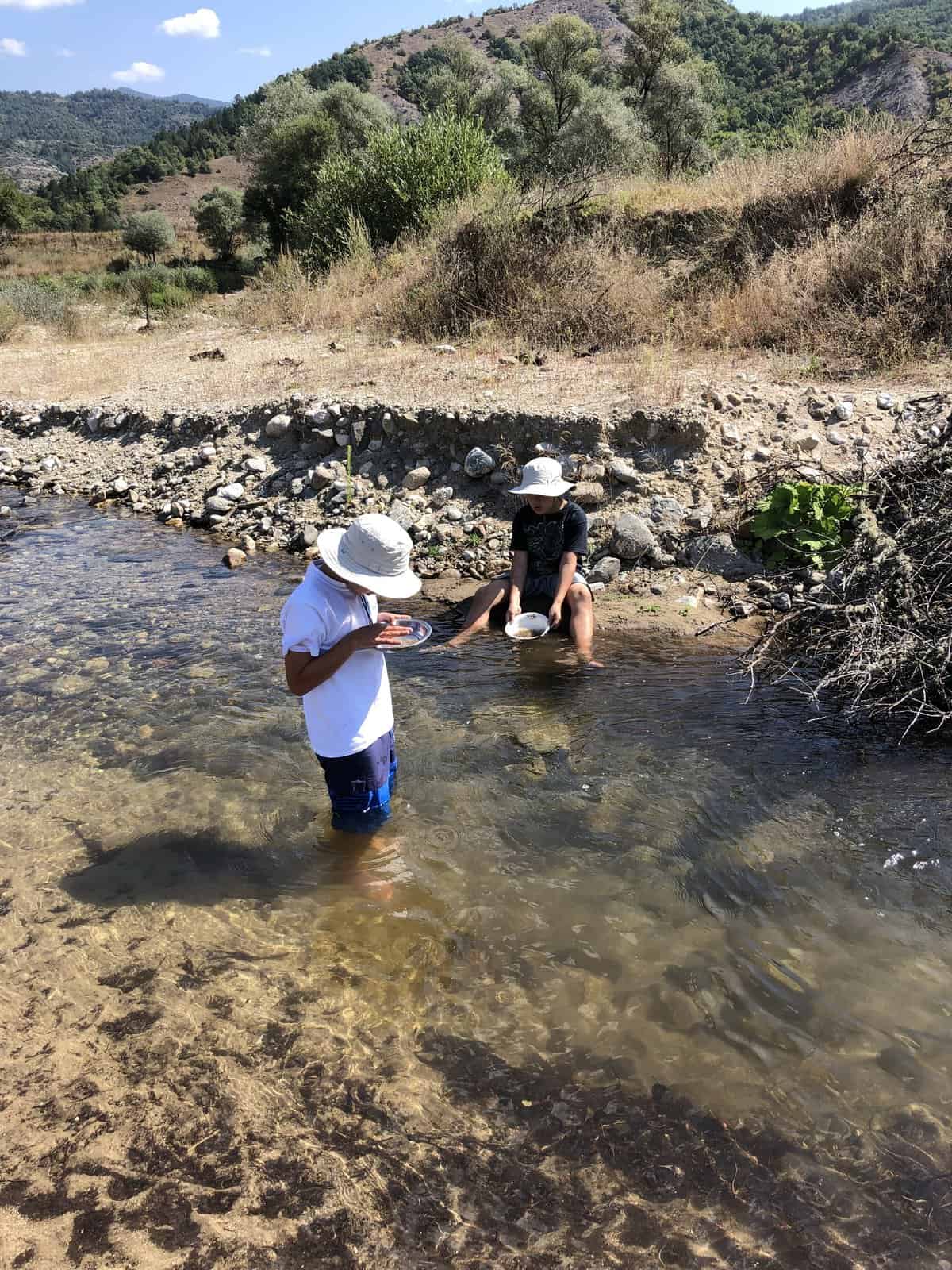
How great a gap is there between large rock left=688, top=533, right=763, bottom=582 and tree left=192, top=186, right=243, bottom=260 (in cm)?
3644

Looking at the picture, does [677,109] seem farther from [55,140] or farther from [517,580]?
[55,140]

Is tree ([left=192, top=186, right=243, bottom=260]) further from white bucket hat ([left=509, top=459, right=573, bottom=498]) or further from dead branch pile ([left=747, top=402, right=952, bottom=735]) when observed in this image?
dead branch pile ([left=747, top=402, right=952, bottom=735])

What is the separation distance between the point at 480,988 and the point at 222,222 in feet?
141

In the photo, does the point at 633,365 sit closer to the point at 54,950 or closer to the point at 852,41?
the point at 54,950

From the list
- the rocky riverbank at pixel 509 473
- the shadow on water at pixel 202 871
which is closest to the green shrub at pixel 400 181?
the rocky riverbank at pixel 509 473

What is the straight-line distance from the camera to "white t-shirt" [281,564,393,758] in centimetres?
279

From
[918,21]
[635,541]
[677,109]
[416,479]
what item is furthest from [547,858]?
[918,21]

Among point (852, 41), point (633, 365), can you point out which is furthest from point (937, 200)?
point (852, 41)

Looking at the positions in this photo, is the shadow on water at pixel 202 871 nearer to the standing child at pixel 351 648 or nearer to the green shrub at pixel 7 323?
the standing child at pixel 351 648

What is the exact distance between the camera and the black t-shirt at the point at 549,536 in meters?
5.71

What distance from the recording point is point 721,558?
654cm

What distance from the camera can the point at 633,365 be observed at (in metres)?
8.77

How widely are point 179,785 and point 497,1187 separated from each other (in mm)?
2590

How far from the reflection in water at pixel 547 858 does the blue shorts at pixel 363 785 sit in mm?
343
